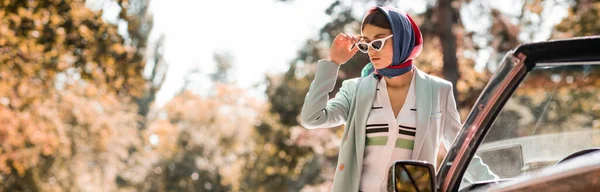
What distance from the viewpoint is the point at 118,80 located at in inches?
691

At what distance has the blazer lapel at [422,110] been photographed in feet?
12.2

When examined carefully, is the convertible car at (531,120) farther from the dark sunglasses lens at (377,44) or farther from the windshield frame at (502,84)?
the dark sunglasses lens at (377,44)

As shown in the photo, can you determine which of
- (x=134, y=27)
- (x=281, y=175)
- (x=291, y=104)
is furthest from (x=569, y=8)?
(x=281, y=175)

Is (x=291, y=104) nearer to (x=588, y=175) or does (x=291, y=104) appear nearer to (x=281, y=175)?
(x=281, y=175)

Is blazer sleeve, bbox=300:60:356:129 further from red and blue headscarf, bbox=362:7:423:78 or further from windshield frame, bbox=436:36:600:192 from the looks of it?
windshield frame, bbox=436:36:600:192

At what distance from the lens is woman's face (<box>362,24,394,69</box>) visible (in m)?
3.91

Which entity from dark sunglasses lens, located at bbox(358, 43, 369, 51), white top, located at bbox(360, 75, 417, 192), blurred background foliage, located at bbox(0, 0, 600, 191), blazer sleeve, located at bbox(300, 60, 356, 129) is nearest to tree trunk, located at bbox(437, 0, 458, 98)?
blurred background foliage, located at bbox(0, 0, 600, 191)

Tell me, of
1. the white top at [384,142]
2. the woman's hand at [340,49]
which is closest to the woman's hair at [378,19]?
the woman's hand at [340,49]

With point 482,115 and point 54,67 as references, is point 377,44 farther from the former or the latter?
point 54,67

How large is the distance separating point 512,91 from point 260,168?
4171 cm

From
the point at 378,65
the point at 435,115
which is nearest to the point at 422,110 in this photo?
the point at 435,115

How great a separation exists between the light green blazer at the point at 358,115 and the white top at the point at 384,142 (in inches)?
1.4

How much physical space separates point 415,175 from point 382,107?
1.03m

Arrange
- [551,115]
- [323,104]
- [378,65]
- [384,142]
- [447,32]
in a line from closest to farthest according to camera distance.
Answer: [551,115] → [384,142] → [323,104] → [378,65] → [447,32]
